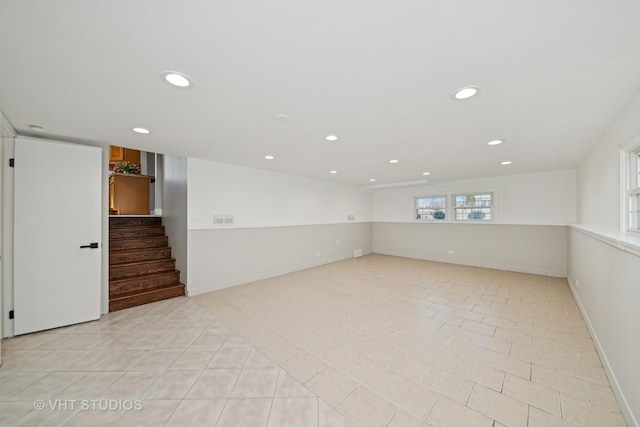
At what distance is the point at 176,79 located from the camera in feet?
5.58

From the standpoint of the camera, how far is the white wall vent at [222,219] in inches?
174

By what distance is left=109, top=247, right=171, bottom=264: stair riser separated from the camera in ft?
13.3

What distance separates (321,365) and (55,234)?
3523 millimetres

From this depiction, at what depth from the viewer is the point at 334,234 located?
6.95 m

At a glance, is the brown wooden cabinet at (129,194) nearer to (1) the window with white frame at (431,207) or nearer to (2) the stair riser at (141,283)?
(2) the stair riser at (141,283)

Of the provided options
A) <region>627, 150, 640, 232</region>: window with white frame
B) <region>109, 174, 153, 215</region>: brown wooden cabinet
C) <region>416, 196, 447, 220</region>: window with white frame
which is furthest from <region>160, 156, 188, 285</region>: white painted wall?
<region>416, 196, 447, 220</region>: window with white frame

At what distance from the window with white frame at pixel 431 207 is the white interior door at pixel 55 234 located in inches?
288

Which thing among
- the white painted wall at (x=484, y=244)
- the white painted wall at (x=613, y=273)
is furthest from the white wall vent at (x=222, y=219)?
the white painted wall at (x=484, y=244)

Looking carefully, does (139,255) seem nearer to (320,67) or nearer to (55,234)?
(55,234)

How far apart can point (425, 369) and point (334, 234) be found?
4.89 m

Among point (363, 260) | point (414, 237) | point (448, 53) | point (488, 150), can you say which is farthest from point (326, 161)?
point (414, 237)

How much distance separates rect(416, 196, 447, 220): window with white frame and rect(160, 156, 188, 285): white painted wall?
20.6 ft

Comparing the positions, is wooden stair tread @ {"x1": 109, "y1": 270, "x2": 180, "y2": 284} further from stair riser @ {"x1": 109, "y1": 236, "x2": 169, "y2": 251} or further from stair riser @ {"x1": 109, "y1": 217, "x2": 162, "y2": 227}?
stair riser @ {"x1": 109, "y1": 217, "x2": 162, "y2": 227}

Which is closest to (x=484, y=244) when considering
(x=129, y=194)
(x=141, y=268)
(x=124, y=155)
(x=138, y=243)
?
(x=141, y=268)
